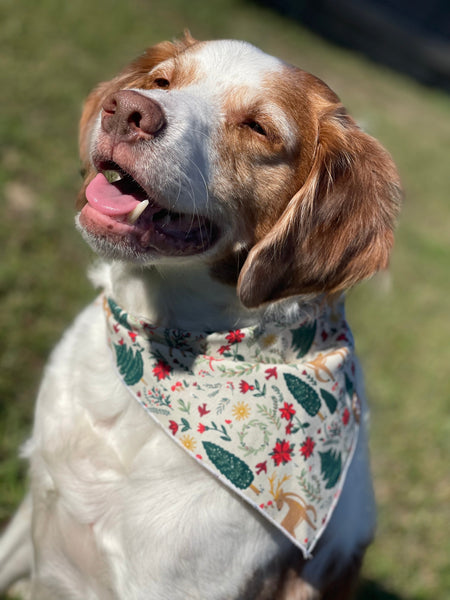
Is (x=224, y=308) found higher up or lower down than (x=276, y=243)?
lower down

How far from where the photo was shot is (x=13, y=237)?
4.03 metres

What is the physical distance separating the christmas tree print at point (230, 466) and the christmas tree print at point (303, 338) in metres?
0.41

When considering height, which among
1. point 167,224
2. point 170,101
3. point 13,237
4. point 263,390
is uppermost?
point 170,101

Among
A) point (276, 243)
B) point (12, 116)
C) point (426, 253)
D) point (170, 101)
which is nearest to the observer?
point (170, 101)

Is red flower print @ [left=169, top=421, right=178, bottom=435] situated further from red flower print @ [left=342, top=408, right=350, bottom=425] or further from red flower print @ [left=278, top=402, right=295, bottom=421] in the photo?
red flower print @ [left=342, top=408, right=350, bottom=425]

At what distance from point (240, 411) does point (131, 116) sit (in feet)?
3.16

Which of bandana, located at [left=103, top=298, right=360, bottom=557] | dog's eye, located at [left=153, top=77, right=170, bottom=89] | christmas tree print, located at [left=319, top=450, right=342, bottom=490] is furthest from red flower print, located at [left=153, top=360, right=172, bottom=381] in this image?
dog's eye, located at [left=153, top=77, right=170, bottom=89]

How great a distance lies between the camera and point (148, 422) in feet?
6.82

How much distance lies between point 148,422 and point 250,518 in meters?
0.45

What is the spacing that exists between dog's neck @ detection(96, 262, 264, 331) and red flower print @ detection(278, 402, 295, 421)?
296mm

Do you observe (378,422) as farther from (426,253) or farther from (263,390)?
(426,253)

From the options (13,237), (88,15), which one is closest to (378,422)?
(13,237)

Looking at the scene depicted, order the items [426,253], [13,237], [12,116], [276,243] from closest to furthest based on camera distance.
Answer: [276,243] < [13,237] < [12,116] < [426,253]

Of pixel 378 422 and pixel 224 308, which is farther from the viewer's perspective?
pixel 378 422
